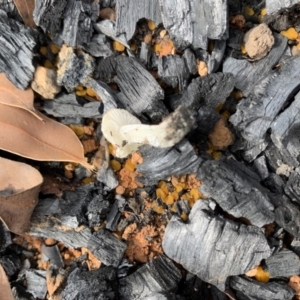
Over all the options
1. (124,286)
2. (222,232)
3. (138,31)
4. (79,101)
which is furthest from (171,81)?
(124,286)

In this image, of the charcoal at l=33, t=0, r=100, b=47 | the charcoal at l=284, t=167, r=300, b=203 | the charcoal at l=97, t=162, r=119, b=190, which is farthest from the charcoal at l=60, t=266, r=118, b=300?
the charcoal at l=33, t=0, r=100, b=47

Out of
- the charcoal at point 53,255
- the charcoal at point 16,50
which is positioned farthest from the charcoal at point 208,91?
the charcoal at point 53,255

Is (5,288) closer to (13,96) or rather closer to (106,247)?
(106,247)

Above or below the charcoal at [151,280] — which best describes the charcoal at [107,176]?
above

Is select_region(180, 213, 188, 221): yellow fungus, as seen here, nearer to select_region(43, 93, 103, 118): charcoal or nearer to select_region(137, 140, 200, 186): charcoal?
select_region(137, 140, 200, 186): charcoal

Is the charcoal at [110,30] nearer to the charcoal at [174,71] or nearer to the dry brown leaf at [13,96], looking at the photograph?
the charcoal at [174,71]

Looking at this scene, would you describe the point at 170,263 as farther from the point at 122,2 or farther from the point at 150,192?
the point at 122,2
